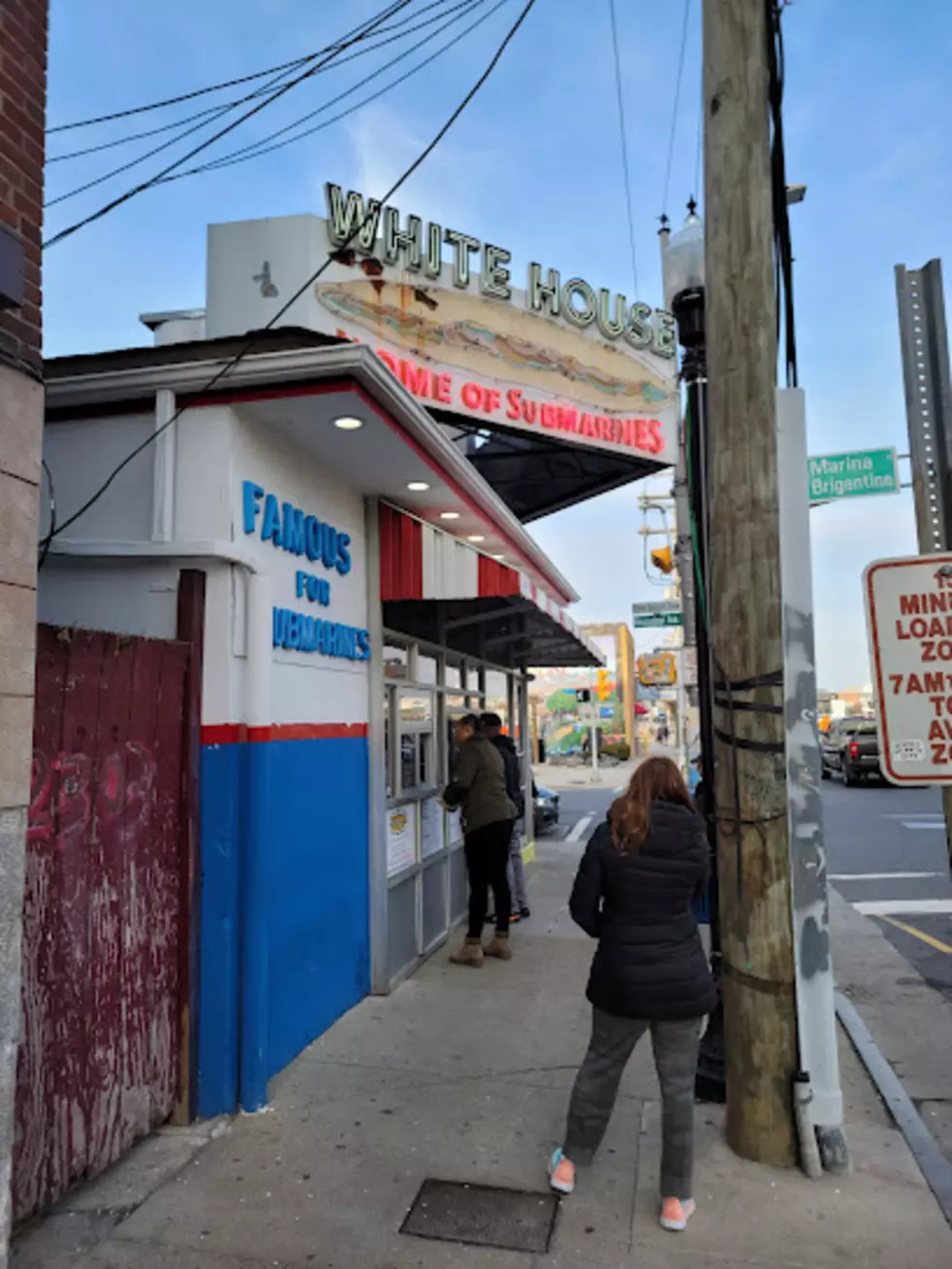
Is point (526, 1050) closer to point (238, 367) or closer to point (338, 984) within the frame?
point (338, 984)

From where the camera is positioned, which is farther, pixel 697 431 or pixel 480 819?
pixel 480 819

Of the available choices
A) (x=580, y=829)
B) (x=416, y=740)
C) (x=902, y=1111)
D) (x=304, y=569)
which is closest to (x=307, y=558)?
(x=304, y=569)

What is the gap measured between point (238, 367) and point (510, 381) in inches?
293

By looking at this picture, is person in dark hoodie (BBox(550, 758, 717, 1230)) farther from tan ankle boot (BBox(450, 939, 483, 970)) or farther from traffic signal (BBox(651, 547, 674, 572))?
traffic signal (BBox(651, 547, 674, 572))

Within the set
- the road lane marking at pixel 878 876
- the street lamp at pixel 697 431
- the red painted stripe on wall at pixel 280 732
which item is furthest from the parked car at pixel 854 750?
the red painted stripe on wall at pixel 280 732

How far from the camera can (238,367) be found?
14.1ft

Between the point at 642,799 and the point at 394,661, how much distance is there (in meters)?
3.43

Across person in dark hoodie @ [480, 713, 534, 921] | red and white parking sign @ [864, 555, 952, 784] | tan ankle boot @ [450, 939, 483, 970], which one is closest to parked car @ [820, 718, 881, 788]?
person in dark hoodie @ [480, 713, 534, 921]

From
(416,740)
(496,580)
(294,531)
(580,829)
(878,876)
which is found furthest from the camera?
(580,829)

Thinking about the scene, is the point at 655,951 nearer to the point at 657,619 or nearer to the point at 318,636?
the point at 318,636

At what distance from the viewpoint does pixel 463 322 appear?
11.1 m

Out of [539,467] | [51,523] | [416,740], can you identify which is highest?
[539,467]

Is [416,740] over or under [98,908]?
over

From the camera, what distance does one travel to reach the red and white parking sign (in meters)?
3.20
